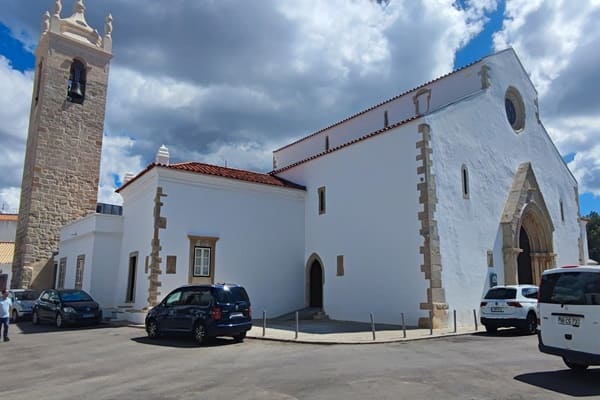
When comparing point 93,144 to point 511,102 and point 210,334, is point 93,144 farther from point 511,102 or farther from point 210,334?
point 511,102

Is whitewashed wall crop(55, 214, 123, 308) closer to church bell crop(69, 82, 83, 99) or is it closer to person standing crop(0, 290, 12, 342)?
person standing crop(0, 290, 12, 342)

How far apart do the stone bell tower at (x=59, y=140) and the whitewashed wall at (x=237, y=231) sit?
738cm

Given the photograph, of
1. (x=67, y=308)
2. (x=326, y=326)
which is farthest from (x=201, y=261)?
(x=326, y=326)

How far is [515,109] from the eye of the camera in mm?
22578

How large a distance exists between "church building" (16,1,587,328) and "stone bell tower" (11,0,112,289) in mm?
3745

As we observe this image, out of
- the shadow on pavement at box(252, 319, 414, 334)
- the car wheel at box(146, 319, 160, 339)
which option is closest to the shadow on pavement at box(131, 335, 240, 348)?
the car wheel at box(146, 319, 160, 339)

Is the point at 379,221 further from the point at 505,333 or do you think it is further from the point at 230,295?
the point at 230,295

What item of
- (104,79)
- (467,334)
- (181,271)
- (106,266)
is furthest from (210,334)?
(104,79)

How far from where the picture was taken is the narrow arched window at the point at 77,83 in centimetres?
2783

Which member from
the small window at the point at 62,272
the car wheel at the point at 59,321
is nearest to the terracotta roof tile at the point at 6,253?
the small window at the point at 62,272

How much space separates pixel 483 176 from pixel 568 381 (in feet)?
41.7

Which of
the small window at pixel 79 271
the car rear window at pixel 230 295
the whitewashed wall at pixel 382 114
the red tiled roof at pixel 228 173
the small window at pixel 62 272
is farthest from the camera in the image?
the small window at pixel 62 272

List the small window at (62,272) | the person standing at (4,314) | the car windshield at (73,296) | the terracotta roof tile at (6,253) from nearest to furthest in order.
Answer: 1. the person standing at (4,314)
2. the car windshield at (73,296)
3. the small window at (62,272)
4. the terracotta roof tile at (6,253)

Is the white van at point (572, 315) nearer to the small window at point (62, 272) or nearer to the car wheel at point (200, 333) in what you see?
the car wheel at point (200, 333)
